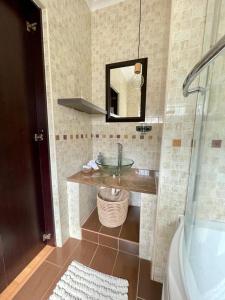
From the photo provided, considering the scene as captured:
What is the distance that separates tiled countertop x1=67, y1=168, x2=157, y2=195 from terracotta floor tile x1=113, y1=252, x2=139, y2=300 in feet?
2.22

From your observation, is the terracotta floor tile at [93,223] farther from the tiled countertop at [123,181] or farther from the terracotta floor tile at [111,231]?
the tiled countertop at [123,181]

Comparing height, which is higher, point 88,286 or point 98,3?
point 98,3

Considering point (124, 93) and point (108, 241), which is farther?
point (124, 93)

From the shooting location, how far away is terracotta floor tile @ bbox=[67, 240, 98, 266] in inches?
50.1

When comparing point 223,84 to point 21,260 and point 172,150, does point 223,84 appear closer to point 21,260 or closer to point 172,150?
point 172,150

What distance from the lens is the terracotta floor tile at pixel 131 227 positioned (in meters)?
1.38

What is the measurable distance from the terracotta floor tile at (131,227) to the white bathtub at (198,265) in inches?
24.2

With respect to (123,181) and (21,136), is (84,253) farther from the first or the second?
(21,136)

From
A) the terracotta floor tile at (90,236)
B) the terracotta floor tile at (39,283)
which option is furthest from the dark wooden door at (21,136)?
the terracotta floor tile at (90,236)

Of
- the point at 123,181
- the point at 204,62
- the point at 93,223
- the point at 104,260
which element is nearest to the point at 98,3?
the point at 204,62

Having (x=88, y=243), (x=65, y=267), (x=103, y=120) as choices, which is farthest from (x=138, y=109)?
(x=65, y=267)

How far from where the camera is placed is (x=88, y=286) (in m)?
1.05

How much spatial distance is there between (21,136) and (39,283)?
1.15 m

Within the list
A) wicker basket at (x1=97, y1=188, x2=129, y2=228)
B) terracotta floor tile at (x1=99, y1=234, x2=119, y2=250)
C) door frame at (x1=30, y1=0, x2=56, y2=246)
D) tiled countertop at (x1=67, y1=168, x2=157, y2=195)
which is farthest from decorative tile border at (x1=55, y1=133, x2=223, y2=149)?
terracotta floor tile at (x1=99, y1=234, x2=119, y2=250)
